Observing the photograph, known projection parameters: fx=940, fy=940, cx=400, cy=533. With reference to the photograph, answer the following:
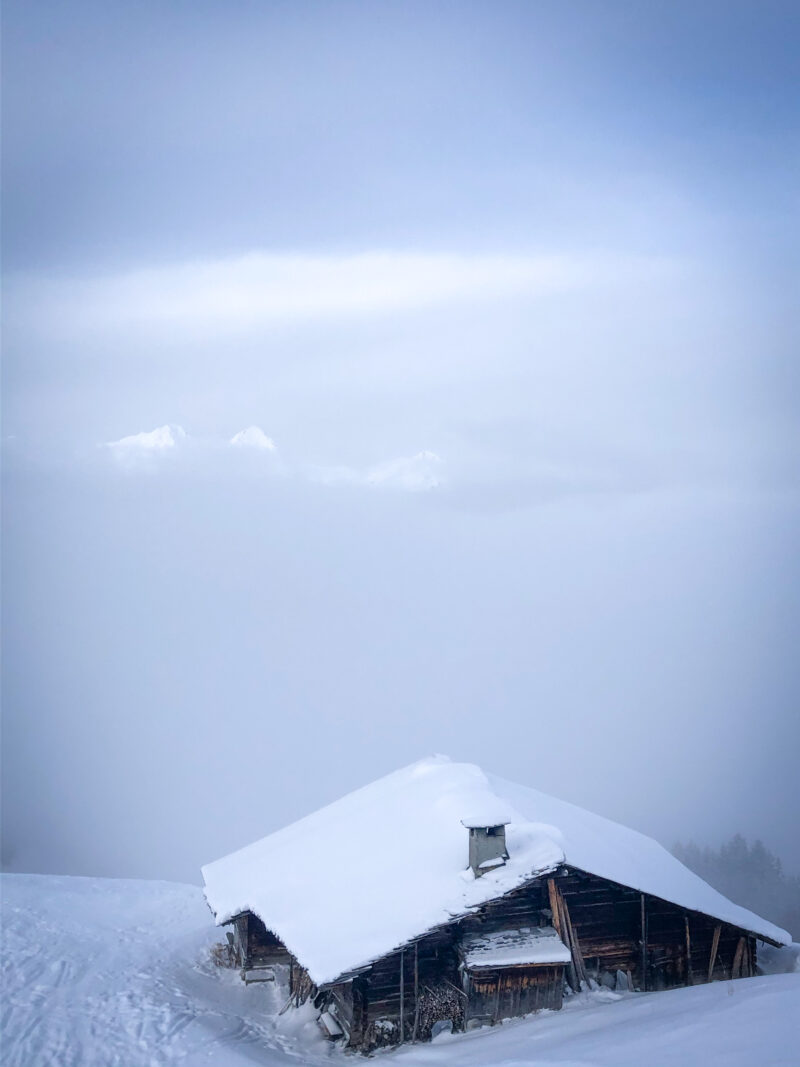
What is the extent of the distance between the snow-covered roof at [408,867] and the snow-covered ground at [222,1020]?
2.12 metres

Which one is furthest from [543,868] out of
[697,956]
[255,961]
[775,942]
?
[255,961]

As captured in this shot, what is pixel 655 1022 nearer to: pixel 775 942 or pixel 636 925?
pixel 636 925

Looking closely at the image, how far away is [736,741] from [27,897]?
153242mm

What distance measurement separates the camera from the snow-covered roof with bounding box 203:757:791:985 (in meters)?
19.2

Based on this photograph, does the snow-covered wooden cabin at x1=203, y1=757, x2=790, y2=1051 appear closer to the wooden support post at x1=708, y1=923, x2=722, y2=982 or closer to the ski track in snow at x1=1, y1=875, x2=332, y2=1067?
the wooden support post at x1=708, y1=923, x2=722, y2=982

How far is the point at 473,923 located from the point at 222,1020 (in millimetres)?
6159

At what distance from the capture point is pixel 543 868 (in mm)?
19266

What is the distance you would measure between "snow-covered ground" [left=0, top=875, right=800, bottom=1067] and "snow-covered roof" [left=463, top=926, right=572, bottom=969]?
1133 millimetres

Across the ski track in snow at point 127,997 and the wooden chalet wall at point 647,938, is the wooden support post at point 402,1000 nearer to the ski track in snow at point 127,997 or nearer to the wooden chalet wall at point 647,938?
the ski track in snow at point 127,997

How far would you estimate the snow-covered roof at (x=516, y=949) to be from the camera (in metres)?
18.9

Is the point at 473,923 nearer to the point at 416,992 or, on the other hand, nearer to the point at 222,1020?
the point at 416,992

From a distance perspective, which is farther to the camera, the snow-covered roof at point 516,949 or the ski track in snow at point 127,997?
the snow-covered roof at point 516,949

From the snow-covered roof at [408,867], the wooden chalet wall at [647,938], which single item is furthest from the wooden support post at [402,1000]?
the wooden chalet wall at [647,938]

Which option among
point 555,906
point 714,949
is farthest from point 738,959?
point 555,906
